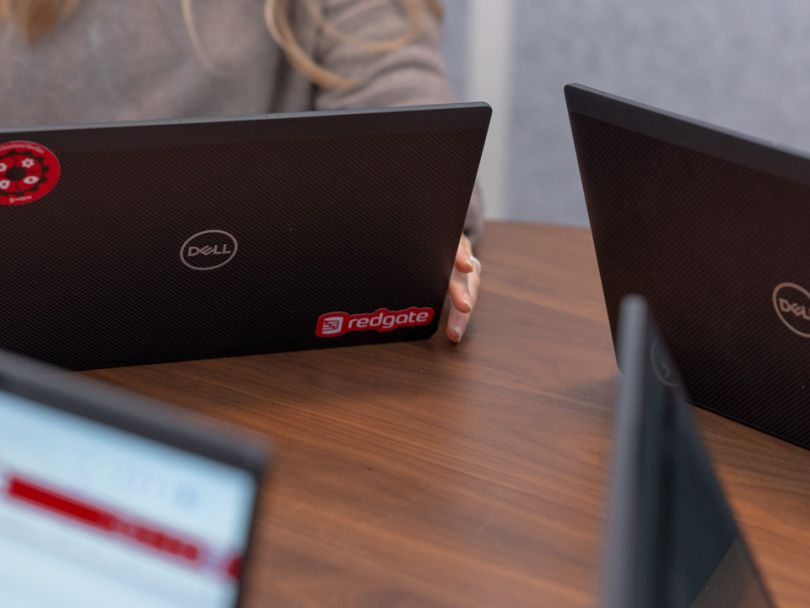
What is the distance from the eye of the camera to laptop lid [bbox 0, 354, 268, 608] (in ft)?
1.27

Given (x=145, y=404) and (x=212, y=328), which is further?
(x=212, y=328)

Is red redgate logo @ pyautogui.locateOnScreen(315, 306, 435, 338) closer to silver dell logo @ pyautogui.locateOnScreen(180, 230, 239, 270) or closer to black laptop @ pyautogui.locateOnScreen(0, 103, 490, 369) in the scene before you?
black laptop @ pyautogui.locateOnScreen(0, 103, 490, 369)

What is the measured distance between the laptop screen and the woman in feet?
2.63

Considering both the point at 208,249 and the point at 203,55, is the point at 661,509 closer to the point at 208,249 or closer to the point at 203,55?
the point at 208,249

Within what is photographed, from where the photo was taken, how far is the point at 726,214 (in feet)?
2.43

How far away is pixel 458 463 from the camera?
31.4 inches

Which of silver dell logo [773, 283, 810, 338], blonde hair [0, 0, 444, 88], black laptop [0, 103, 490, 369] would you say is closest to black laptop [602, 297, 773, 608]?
silver dell logo [773, 283, 810, 338]

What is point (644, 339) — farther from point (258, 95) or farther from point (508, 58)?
point (508, 58)

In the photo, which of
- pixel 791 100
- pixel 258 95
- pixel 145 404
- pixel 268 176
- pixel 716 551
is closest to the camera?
pixel 145 404

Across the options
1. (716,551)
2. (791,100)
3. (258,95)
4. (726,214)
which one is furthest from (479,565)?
(791,100)

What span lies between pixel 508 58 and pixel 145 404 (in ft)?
6.15

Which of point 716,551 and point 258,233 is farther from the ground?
point 258,233

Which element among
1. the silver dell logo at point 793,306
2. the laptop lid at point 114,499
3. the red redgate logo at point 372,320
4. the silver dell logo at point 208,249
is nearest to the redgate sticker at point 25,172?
the silver dell logo at point 208,249

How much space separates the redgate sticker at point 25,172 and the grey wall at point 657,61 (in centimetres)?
151
